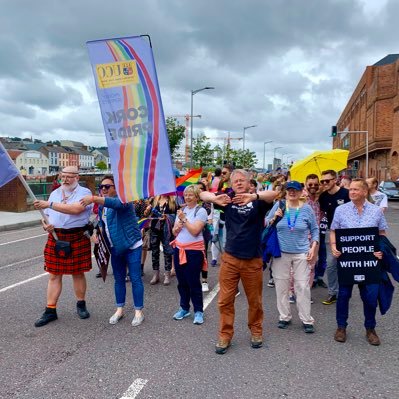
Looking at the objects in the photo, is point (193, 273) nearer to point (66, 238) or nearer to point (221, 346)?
point (221, 346)

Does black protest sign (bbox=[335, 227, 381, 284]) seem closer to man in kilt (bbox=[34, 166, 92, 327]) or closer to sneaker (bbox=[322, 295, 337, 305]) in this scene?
sneaker (bbox=[322, 295, 337, 305])

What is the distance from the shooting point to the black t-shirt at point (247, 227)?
12.4 ft

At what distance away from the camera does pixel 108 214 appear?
179 inches

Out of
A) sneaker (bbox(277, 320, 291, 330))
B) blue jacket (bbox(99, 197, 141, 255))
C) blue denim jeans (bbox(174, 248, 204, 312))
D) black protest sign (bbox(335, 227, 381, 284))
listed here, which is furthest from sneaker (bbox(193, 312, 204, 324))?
black protest sign (bbox(335, 227, 381, 284))

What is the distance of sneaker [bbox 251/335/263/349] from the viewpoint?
3939 mm

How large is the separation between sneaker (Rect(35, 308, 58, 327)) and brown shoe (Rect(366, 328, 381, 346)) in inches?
139

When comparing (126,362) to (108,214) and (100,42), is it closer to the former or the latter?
(108,214)

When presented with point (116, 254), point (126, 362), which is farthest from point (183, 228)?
point (126, 362)

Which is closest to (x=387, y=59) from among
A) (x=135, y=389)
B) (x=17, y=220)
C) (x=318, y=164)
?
(x=17, y=220)

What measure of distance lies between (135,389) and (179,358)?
64 cm

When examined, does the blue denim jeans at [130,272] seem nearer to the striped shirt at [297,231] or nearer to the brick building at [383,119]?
the striped shirt at [297,231]

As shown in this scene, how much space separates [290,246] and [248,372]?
1.48m

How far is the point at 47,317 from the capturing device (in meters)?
4.59

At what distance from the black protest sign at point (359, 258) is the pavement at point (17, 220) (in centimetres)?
1256
